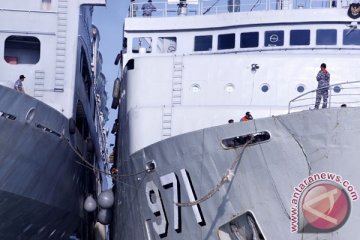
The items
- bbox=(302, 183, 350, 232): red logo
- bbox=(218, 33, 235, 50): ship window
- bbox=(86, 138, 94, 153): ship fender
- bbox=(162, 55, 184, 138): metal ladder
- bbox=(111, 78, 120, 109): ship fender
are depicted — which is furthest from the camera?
bbox=(86, 138, 94, 153): ship fender

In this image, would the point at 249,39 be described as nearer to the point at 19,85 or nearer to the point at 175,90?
the point at 175,90

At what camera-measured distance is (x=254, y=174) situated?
46.0 ft

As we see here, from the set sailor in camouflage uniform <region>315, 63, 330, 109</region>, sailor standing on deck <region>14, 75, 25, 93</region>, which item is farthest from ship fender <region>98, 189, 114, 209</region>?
sailor in camouflage uniform <region>315, 63, 330, 109</region>

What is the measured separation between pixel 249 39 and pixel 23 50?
19.2 feet

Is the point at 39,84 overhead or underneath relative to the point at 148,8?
underneath

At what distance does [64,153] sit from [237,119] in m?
4.71

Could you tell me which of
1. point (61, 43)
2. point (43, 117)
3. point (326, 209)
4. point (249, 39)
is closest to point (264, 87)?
point (249, 39)

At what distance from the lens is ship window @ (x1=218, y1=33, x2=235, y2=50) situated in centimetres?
1858

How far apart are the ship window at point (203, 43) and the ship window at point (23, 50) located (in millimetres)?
4187

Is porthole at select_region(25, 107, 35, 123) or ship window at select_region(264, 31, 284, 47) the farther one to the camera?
ship window at select_region(264, 31, 284, 47)

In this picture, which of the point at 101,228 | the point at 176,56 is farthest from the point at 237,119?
the point at 101,228

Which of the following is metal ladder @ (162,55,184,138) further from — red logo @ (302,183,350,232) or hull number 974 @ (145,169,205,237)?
red logo @ (302,183,350,232)

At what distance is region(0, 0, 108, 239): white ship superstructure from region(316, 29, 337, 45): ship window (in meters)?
5.58

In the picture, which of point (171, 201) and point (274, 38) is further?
point (274, 38)
